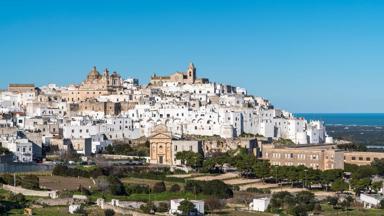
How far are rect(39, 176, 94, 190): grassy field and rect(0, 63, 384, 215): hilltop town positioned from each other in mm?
64

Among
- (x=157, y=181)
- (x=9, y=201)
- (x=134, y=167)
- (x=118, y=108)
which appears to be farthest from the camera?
(x=118, y=108)

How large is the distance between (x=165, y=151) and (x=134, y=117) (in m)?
10.4

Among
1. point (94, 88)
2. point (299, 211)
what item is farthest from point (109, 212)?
point (94, 88)

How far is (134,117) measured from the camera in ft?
247

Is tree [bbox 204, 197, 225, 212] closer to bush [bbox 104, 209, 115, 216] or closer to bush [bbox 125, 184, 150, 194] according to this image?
bush [bbox 125, 184, 150, 194]

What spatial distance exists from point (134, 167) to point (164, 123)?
45.5 ft

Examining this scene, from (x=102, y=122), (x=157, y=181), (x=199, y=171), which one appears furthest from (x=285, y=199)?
(x=102, y=122)

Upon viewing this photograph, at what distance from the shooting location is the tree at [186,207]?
136 ft

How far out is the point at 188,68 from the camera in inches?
3767

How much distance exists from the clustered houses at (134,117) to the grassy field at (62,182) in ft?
27.6

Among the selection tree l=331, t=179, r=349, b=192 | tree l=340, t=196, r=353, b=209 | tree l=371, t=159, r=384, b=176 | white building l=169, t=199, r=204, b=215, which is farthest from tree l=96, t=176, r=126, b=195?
tree l=371, t=159, r=384, b=176

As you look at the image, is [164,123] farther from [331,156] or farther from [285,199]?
[285,199]

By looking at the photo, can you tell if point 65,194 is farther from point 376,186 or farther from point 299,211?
point 376,186

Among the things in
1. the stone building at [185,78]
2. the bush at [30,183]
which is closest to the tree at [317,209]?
the bush at [30,183]
